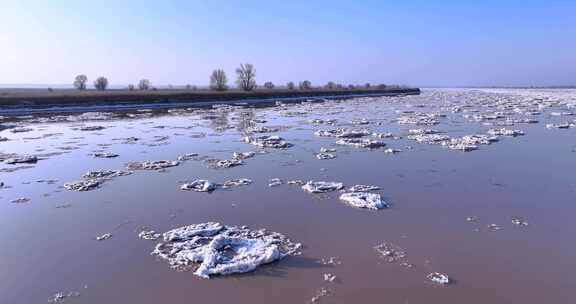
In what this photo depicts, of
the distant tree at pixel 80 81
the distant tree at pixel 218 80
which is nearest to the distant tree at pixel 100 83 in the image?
the distant tree at pixel 80 81

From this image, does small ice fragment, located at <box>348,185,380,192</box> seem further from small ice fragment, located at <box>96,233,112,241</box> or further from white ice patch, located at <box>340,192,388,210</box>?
small ice fragment, located at <box>96,233,112,241</box>

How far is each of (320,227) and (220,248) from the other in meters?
2.05

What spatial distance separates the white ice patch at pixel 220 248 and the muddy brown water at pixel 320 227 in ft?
0.67

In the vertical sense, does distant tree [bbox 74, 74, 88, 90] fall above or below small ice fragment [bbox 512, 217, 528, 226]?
above

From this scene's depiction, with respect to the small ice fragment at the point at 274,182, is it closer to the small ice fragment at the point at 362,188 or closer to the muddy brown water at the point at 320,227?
the muddy brown water at the point at 320,227

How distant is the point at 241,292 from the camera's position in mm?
5320

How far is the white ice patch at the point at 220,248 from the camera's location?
5.96m

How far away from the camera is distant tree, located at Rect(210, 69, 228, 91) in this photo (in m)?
74.0

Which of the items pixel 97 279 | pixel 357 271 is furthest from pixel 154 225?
pixel 357 271

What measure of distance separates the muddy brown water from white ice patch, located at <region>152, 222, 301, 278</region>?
0.67 ft

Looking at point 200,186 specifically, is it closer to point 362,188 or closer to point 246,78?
point 362,188

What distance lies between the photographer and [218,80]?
74125 mm

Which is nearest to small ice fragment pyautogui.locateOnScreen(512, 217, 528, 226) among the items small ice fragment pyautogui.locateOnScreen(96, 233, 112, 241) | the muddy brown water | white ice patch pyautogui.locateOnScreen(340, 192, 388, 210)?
the muddy brown water

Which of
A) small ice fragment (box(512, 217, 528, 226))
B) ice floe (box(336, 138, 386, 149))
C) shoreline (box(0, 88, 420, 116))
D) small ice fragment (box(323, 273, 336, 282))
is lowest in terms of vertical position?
small ice fragment (box(323, 273, 336, 282))
